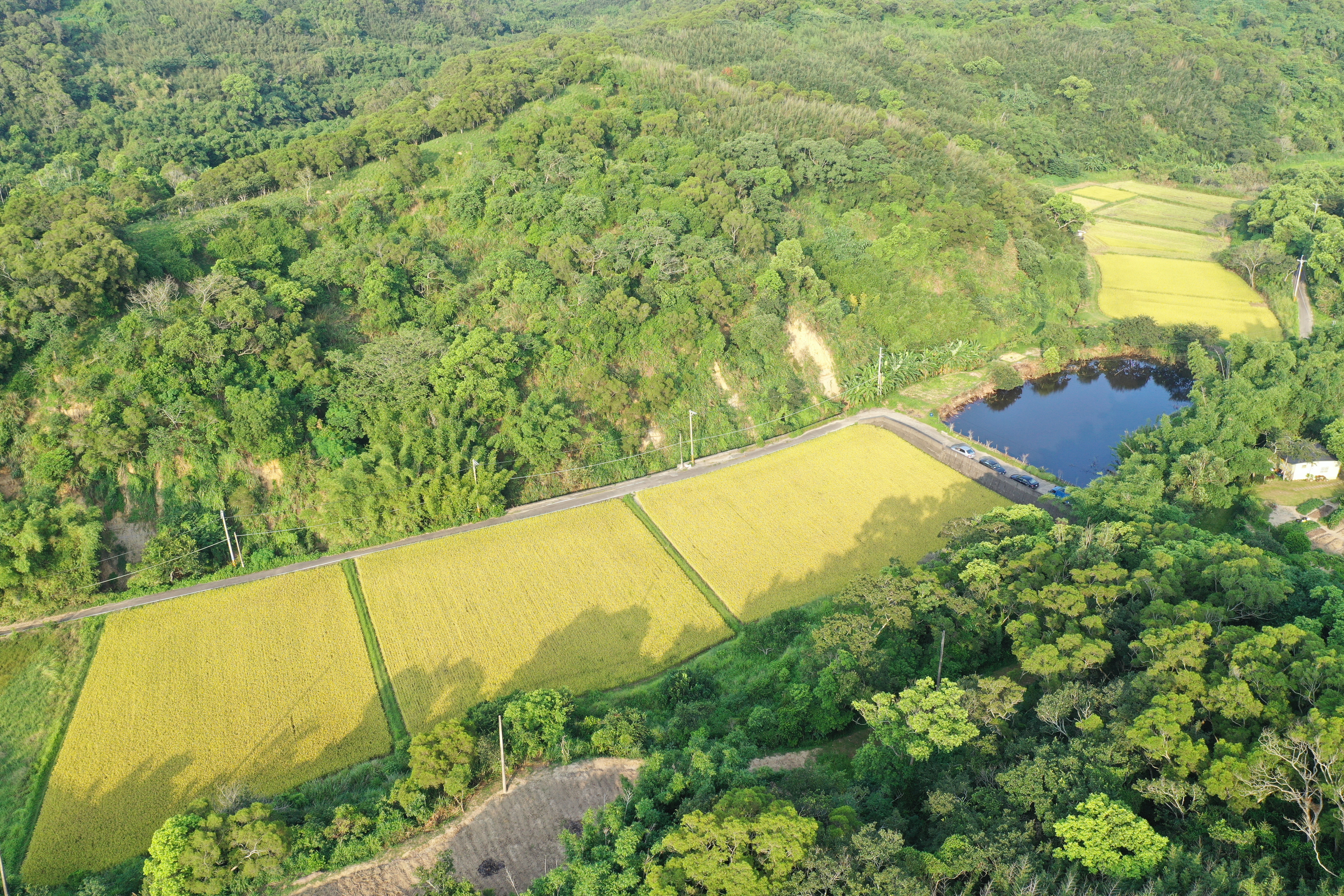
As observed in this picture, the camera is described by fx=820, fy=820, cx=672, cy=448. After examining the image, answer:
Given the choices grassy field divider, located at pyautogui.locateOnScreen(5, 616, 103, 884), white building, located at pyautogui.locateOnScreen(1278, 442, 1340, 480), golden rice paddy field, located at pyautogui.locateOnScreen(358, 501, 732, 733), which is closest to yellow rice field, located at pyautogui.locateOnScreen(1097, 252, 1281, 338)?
white building, located at pyautogui.locateOnScreen(1278, 442, 1340, 480)

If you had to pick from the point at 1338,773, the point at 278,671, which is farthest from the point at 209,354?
the point at 1338,773

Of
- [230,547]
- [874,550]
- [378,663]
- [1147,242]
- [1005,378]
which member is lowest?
[1005,378]

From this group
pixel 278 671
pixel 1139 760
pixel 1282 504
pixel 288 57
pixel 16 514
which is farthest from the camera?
pixel 288 57

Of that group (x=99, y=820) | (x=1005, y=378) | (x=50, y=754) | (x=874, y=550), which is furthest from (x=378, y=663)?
(x=1005, y=378)

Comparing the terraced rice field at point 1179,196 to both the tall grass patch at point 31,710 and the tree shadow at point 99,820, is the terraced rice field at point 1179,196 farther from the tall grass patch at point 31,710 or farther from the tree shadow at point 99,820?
the tall grass patch at point 31,710

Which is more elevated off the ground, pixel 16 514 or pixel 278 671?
pixel 16 514

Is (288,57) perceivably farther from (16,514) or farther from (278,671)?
(278,671)

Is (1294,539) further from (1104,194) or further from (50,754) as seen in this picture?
(1104,194)

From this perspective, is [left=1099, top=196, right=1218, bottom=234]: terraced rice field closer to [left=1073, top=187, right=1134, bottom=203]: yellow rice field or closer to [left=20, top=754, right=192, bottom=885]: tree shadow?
[left=1073, top=187, right=1134, bottom=203]: yellow rice field
